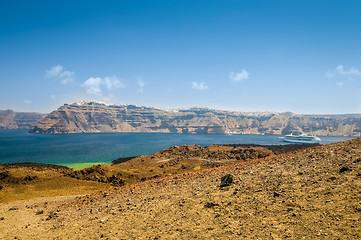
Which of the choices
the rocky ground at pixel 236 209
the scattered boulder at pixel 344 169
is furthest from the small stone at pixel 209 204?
the scattered boulder at pixel 344 169

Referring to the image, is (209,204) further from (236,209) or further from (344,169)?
(344,169)

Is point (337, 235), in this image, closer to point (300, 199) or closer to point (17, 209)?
point (300, 199)

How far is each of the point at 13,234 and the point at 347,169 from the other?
61.2 feet

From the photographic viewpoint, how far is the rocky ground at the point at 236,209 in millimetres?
7297

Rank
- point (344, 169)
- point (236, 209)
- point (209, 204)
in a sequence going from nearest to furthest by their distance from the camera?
1. point (236, 209)
2. point (209, 204)
3. point (344, 169)

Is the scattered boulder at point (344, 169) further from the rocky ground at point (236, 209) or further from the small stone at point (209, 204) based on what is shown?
the small stone at point (209, 204)

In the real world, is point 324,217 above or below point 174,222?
above

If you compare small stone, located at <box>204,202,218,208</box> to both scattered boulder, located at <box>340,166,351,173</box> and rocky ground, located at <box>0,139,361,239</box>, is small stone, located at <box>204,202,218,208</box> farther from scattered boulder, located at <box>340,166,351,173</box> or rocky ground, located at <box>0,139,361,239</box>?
scattered boulder, located at <box>340,166,351,173</box>

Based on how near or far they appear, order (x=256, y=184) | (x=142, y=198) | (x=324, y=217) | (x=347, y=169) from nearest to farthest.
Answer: (x=324, y=217) → (x=347, y=169) → (x=256, y=184) → (x=142, y=198)

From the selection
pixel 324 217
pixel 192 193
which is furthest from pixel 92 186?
pixel 324 217

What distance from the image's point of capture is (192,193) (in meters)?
12.3

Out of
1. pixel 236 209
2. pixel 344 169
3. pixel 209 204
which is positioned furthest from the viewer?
pixel 344 169

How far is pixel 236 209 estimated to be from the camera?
9141 mm

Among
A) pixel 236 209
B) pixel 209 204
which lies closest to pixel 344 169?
pixel 236 209
